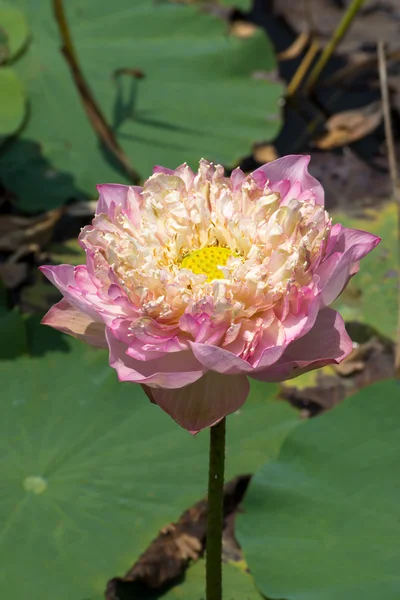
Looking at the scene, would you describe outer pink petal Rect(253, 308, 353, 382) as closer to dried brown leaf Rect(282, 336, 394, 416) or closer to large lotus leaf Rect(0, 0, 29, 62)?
dried brown leaf Rect(282, 336, 394, 416)

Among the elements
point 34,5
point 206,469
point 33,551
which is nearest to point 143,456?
point 206,469

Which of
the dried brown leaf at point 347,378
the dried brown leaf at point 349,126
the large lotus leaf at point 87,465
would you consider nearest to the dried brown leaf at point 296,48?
the dried brown leaf at point 349,126

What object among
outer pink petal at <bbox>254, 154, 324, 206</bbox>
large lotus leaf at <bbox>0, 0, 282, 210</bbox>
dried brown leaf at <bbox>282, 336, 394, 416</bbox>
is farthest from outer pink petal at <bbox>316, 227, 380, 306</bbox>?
large lotus leaf at <bbox>0, 0, 282, 210</bbox>

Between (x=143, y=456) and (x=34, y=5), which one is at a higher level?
(x=34, y=5)

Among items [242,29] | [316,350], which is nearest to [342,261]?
[316,350]

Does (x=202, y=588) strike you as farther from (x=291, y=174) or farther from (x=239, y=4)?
(x=239, y=4)

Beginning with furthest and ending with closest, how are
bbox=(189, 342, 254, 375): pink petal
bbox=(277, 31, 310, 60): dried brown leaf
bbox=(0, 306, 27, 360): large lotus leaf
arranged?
bbox=(277, 31, 310, 60): dried brown leaf
bbox=(0, 306, 27, 360): large lotus leaf
bbox=(189, 342, 254, 375): pink petal

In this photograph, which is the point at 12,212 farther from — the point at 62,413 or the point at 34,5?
the point at 62,413

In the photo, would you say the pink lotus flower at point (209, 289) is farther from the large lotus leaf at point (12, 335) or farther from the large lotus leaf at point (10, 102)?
the large lotus leaf at point (10, 102)
